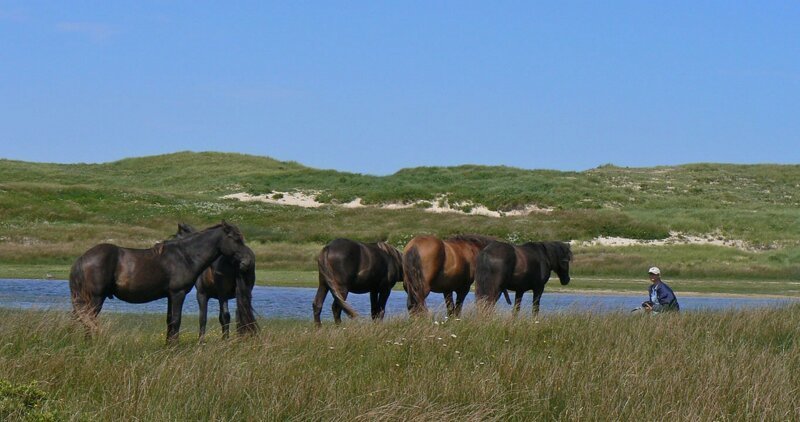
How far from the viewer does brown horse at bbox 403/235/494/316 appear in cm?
1717

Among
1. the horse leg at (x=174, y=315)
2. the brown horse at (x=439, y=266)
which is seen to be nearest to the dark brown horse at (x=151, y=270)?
the horse leg at (x=174, y=315)

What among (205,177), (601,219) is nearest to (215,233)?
(601,219)

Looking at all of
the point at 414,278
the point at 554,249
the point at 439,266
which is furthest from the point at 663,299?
the point at 414,278

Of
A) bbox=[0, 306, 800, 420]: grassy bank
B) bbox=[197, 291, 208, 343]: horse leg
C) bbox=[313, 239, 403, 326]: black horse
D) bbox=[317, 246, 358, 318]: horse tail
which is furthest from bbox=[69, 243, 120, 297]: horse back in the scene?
bbox=[317, 246, 358, 318]: horse tail

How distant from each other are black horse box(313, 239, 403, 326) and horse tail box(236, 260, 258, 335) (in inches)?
65.0

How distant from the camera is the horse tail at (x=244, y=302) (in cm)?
1448

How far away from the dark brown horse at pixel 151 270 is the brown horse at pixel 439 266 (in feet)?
11.9

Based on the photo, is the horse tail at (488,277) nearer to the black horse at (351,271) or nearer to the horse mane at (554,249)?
the black horse at (351,271)

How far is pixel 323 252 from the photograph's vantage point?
16.7 meters

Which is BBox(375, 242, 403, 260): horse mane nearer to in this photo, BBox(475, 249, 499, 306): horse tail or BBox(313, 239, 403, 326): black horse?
BBox(313, 239, 403, 326): black horse

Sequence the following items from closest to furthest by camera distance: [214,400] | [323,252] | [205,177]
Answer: [214,400] < [323,252] < [205,177]

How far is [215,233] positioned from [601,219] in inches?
1494

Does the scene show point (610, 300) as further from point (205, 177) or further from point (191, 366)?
point (205, 177)

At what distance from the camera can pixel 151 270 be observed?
537 inches
